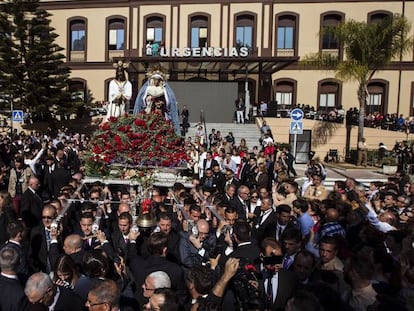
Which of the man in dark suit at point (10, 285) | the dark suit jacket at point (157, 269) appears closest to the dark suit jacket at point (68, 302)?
the man in dark suit at point (10, 285)

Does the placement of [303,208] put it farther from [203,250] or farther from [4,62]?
[4,62]

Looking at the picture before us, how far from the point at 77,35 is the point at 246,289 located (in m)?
35.7

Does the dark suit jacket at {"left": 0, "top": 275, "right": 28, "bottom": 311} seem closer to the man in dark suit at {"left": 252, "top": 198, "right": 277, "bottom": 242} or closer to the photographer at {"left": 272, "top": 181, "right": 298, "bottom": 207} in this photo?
the man in dark suit at {"left": 252, "top": 198, "right": 277, "bottom": 242}

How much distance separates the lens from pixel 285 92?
112 feet

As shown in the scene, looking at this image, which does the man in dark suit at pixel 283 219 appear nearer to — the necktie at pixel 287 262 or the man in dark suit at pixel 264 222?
the man in dark suit at pixel 264 222

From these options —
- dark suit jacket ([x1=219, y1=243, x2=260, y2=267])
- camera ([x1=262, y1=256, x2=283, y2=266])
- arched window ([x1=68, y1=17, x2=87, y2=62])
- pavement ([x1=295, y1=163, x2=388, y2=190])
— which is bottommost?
pavement ([x1=295, y1=163, x2=388, y2=190])

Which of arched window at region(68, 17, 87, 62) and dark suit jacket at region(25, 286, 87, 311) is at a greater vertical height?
arched window at region(68, 17, 87, 62)

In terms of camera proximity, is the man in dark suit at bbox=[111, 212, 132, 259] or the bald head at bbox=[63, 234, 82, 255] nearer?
the bald head at bbox=[63, 234, 82, 255]

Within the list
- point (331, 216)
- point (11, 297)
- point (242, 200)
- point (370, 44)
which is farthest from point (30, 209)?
point (370, 44)

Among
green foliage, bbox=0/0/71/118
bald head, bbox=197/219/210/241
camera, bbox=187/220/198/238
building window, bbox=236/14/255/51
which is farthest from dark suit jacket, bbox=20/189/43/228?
building window, bbox=236/14/255/51

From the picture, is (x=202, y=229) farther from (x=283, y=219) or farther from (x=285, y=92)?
(x=285, y=92)

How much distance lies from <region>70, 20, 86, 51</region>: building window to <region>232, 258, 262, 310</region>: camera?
115 ft

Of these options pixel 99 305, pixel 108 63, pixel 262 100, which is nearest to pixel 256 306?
pixel 99 305

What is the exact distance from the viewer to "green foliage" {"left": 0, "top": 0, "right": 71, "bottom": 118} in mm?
30297
